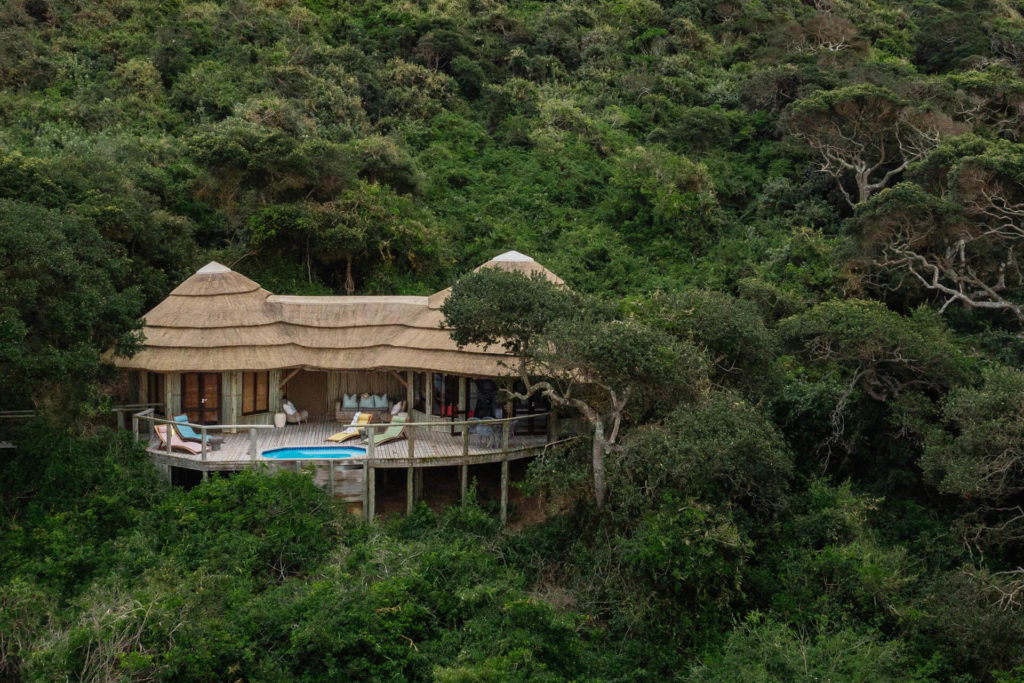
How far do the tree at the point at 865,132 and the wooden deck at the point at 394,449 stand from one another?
16.8 m

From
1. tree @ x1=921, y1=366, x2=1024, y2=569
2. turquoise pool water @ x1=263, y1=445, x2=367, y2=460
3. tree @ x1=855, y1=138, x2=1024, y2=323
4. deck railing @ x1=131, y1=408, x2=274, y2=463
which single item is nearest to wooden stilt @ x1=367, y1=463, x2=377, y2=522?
turquoise pool water @ x1=263, y1=445, x2=367, y2=460

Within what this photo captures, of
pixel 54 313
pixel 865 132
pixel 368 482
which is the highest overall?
pixel 865 132

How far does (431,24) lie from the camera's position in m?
41.3

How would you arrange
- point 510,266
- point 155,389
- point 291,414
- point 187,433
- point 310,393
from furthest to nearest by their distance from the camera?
point 310,393 < point 510,266 < point 291,414 < point 155,389 < point 187,433

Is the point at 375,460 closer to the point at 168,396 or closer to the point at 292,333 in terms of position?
the point at 292,333

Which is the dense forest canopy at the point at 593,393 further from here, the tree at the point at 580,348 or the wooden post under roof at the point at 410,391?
the wooden post under roof at the point at 410,391

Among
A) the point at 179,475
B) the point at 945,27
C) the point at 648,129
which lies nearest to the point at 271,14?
the point at 648,129

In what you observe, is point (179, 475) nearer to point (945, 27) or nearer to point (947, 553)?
point (947, 553)

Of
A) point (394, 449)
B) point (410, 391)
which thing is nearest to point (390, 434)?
point (394, 449)

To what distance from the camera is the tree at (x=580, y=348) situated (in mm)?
14797

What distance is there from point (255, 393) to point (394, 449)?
4130 mm

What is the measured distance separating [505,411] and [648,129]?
74.4 ft

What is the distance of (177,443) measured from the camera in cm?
1720

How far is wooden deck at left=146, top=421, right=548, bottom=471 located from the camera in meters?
16.9
